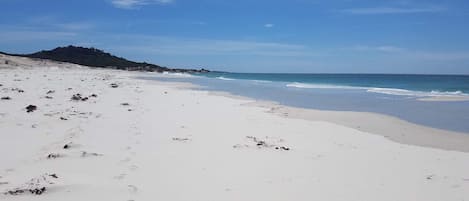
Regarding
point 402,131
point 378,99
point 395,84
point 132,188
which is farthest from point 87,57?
point 132,188

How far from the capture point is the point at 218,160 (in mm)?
6418

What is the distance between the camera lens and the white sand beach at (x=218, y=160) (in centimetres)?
484

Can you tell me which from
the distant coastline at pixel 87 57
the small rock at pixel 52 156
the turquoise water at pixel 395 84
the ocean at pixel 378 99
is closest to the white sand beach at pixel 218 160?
the small rock at pixel 52 156

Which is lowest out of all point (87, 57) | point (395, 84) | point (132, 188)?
point (132, 188)

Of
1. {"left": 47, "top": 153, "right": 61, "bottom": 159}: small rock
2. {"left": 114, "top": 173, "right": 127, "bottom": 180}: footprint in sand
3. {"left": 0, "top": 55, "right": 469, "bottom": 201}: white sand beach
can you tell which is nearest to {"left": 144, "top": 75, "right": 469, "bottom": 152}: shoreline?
{"left": 0, "top": 55, "right": 469, "bottom": 201}: white sand beach

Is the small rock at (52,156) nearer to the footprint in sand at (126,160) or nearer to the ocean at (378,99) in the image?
the footprint in sand at (126,160)

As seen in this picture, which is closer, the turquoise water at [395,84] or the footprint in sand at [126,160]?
the footprint in sand at [126,160]

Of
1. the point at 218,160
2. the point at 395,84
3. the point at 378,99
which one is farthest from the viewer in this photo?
the point at 395,84

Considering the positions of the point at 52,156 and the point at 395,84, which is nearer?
the point at 52,156

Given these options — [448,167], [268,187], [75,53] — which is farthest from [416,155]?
[75,53]

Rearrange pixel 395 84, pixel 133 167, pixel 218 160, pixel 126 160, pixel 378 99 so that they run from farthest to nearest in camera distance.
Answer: pixel 395 84, pixel 378 99, pixel 218 160, pixel 126 160, pixel 133 167

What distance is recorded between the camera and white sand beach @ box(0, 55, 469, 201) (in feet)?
15.9

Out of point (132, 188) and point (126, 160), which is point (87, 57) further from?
point (132, 188)

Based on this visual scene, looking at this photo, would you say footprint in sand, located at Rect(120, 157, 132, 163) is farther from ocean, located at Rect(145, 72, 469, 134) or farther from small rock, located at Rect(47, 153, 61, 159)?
ocean, located at Rect(145, 72, 469, 134)
